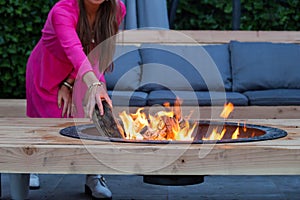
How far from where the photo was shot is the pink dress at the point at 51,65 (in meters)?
2.33

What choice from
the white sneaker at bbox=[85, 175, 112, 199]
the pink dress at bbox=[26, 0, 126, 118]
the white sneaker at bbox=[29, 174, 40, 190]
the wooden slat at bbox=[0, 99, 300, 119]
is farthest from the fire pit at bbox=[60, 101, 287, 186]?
the wooden slat at bbox=[0, 99, 300, 119]

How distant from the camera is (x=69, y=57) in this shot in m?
2.21

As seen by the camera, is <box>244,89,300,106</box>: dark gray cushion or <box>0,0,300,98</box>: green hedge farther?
<box>0,0,300,98</box>: green hedge

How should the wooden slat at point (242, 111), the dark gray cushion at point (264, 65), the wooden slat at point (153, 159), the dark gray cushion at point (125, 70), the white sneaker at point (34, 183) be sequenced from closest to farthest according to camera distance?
the wooden slat at point (153, 159) < the white sneaker at point (34, 183) < the wooden slat at point (242, 111) < the dark gray cushion at point (125, 70) < the dark gray cushion at point (264, 65)

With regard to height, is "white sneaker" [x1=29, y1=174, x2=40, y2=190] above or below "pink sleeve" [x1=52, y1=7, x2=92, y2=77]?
below

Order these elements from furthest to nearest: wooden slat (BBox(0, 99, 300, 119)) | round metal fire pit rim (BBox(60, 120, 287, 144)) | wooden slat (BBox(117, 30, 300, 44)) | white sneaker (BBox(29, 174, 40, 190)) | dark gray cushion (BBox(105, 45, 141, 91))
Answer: wooden slat (BBox(117, 30, 300, 44)), dark gray cushion (BBox(105, 45, 141, 91)), wooden slat (BBox(0, 99, 300, 119)), white sneaker (BBox(29, 174, 40, 190)), round metal fire pit rim (BBox(60, 120, 287, 144))

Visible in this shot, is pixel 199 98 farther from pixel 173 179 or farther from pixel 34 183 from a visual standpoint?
pixel 173 179

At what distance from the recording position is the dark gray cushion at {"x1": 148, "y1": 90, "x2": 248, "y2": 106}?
356cm

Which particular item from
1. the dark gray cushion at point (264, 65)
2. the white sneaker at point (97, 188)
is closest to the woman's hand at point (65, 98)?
the white sneaker at point (97, 188)

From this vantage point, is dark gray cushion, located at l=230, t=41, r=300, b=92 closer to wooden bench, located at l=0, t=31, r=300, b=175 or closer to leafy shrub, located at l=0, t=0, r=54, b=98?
leafy shrub, located at l=0, t=0, r=54, b=98

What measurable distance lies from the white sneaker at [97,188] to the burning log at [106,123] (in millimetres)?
746

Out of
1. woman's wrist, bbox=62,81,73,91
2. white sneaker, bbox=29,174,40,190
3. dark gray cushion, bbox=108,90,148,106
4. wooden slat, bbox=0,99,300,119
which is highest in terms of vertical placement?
woman's wrist, bbox=62,81,73,91

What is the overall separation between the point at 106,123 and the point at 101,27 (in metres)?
0.51

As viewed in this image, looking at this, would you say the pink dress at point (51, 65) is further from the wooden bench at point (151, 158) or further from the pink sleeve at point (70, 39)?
the wooden bench at point (151, 158)
